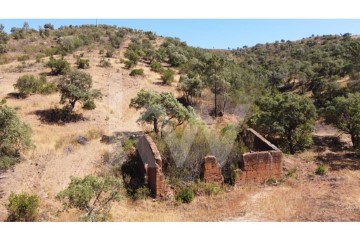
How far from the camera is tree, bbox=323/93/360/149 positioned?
19109mm

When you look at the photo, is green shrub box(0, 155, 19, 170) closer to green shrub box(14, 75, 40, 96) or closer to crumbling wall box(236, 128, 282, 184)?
crumbling wall box(236, 128, 282, 184)

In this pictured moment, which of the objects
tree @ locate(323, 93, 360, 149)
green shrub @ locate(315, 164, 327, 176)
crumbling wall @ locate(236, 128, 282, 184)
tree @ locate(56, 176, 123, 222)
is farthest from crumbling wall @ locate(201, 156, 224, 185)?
tree @ locate(323, 93, 360, 149)

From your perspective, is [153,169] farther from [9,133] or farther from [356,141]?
[356,141]

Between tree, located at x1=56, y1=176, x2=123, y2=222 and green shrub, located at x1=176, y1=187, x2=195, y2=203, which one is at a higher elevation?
tree, located at x1=56, y1=176, x2=123, y2=222

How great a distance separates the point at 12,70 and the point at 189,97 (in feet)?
49.4

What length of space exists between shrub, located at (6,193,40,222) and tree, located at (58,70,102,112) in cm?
1242

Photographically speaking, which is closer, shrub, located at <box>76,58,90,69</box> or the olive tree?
the olive tree

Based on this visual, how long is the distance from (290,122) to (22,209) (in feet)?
Result: 44.8

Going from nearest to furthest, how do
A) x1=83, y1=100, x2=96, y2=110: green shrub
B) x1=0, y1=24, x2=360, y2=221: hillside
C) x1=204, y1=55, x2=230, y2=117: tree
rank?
x1=0, y1=24, x2=360, y2=221: hillside, x1=83, y1=100, x2=96, y2=110: green shrub, x1=204, y1=55, x2=230, y2=117: tree

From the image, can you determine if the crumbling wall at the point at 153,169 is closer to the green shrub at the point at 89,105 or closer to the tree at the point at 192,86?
the green shrub at the point at 89,105

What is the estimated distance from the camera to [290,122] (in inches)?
762

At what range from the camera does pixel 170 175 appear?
47.1 ft

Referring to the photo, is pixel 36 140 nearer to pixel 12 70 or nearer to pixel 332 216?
pixel 332 216

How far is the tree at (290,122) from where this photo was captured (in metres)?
19.1
